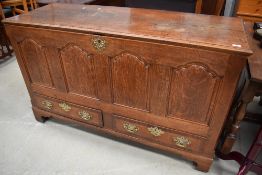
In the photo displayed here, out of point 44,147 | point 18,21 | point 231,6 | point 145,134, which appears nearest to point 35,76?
point 18,21

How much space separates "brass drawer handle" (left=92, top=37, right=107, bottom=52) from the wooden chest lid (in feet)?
0.14

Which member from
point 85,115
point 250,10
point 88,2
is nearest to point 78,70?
point 85,115

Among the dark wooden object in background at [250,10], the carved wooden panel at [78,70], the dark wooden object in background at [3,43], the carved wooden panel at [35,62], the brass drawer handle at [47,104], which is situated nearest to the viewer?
the carved wooden panel at [78,70]

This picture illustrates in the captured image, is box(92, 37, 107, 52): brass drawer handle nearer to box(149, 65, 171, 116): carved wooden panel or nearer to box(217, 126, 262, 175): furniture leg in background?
box(149, 65, 171, 116): carved wooden panel

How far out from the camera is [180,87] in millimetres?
1108

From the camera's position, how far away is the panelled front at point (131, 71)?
103cm

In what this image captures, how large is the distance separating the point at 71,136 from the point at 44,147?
203mm

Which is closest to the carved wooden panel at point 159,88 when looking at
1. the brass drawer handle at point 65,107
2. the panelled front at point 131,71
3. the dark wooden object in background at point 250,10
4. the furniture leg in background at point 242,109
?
the panelled front at point 131,71

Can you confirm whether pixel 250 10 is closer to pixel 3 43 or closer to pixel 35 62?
pixel 35 62

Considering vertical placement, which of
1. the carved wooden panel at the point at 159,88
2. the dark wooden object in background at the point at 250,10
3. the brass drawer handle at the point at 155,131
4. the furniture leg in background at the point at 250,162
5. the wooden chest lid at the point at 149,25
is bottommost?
the furniture leg in background at the point at 250,162

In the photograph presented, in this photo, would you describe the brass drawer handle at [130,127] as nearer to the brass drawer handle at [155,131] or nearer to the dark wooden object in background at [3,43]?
the brass drawer handle at [155,131]

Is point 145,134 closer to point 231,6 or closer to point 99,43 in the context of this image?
point 99,43

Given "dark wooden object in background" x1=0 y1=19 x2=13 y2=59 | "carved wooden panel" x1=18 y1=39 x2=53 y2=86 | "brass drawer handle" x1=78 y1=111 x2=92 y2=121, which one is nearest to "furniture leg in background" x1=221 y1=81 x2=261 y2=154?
"brass drawer handle" x1=78 y1=111 x2=92 y2=121

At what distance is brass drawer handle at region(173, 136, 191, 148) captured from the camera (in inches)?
50.3
